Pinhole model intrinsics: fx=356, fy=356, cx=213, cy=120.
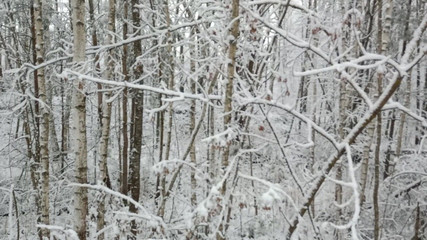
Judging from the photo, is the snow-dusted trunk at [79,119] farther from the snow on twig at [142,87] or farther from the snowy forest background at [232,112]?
the snow on twig at [142,87]

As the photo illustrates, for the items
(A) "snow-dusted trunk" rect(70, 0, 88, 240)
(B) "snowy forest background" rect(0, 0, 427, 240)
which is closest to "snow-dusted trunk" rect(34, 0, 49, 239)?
(B) "snowy forest background" rect(0, 0, 427, 240)

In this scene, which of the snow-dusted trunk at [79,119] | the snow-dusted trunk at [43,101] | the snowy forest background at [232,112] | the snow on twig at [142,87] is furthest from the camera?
the snow-dusted trunk at [43,101]

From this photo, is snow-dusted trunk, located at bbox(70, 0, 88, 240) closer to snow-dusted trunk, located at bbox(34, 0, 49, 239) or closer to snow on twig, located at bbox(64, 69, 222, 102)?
snow on twig, located at bbox(64, 69, 222, 102)

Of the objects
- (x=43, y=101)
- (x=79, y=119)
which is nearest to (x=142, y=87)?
(x=79, y=119)

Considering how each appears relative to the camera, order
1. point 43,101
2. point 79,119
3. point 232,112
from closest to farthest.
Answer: point 232,112
point 79,119
point 43,101

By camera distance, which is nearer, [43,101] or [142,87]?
[142,87]

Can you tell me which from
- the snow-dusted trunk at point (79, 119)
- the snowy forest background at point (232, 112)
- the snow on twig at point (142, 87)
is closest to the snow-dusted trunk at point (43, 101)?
the snowy forest background at point (232, 112)

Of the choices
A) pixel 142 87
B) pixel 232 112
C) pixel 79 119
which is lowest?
pixel 79 119

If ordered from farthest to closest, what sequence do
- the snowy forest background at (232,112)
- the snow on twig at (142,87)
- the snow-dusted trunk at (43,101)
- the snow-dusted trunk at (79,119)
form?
the snow-dusted trunk at (43,101) < the snow-dusted trunk at (79,119) < the snow on twig at (142,87) < the snowy forest background at (232,112)

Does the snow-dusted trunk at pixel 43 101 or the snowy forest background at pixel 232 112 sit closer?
the snowy forest background at pixel 232 112

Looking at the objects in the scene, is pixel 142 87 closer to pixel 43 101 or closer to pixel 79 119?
A: pixel 79 119

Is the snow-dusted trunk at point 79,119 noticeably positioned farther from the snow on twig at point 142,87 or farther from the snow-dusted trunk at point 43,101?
the snow-dusted trunk at point 43,101

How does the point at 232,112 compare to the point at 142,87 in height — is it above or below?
below

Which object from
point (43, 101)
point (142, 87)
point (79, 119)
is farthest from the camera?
point (43, 101)
